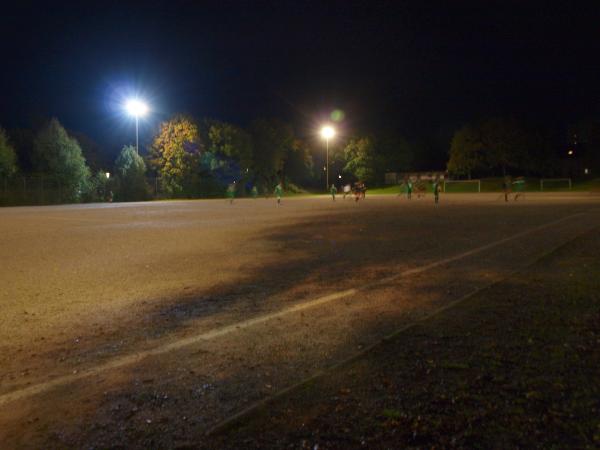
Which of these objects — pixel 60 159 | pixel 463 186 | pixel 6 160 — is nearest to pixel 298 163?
pixel 463 186

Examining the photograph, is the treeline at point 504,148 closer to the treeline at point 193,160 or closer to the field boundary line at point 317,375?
the treeline at point 193,160

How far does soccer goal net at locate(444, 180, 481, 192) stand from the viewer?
7481 cm

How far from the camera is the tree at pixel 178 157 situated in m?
62.8

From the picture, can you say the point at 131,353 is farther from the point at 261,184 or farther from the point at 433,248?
the point at 261,184

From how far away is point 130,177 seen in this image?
5606 cm

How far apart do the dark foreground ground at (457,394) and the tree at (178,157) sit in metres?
59.0

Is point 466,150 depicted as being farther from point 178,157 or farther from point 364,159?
point 178,157

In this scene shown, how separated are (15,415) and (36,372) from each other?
957mm

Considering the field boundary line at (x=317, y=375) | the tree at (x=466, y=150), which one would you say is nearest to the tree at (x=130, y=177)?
the tree at (x=466, y=150)

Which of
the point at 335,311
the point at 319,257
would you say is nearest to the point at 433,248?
the point at 319,257

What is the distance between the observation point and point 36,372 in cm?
501

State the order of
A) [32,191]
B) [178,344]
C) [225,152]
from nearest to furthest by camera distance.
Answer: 1. [178,344]
2. [32,191]
3. [225,152]

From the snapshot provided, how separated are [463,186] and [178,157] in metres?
40.2

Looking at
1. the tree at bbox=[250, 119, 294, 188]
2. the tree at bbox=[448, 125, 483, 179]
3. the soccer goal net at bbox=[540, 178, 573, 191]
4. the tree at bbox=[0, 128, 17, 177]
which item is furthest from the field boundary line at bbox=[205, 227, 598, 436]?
the tree at bbox=[448, 125, 483, 179]
